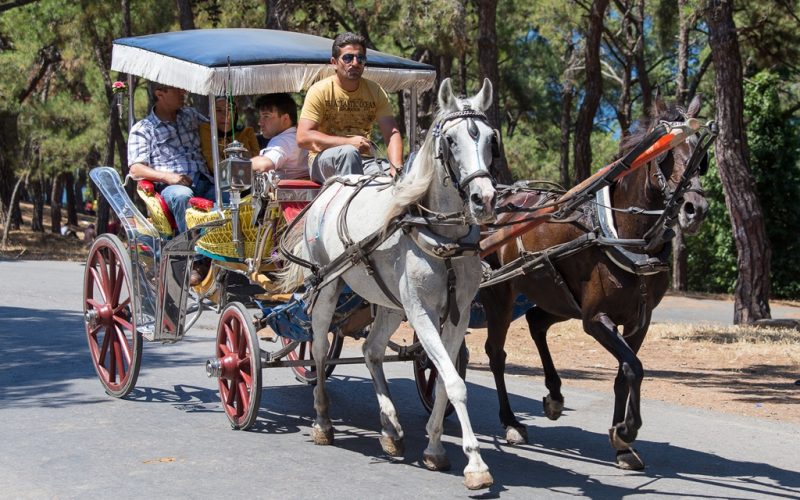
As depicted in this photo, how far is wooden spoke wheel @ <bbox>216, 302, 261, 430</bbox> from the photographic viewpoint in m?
7.20

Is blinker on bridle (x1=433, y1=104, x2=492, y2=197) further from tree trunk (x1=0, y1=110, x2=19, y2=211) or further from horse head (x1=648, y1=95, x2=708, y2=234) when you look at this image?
tree trunk (x1=0, y1=110, x2=19, y2=211)

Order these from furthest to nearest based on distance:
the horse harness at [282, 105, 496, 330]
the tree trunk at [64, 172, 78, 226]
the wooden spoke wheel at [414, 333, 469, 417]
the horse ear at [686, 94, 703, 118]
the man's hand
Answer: the tree trunk at [64, 172, 78, 226]
the man's hand
the wooden spoke wheel at [414, 333, 469, 417]
the horse ear at [686, 94, 703, 118]
the horse harness at [282, 105, 496, 330]

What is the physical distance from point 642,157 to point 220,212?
3.09 metres

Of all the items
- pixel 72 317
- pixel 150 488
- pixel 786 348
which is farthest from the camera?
pixel 72 317

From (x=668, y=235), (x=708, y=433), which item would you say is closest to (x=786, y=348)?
(x=708, y=433)

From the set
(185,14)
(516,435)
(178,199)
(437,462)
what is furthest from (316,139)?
(185,14)

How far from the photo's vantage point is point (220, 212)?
7.74 metres

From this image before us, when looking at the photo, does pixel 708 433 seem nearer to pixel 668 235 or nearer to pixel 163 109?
pixel 668 235

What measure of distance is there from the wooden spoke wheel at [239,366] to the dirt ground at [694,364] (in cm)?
298

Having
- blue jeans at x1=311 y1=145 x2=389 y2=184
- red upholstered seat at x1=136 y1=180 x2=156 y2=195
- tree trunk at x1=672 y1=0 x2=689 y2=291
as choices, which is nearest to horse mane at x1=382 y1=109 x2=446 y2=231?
blue jeans at x1=311 y1=145 x2=389 y2=184

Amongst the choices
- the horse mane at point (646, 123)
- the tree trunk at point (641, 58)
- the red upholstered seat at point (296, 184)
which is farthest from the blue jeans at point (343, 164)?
the tree trunk at point (641, 58)

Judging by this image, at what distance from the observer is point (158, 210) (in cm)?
847

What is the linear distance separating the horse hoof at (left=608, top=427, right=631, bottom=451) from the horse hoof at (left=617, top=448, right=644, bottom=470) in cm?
3

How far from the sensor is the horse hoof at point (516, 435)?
7461mm
